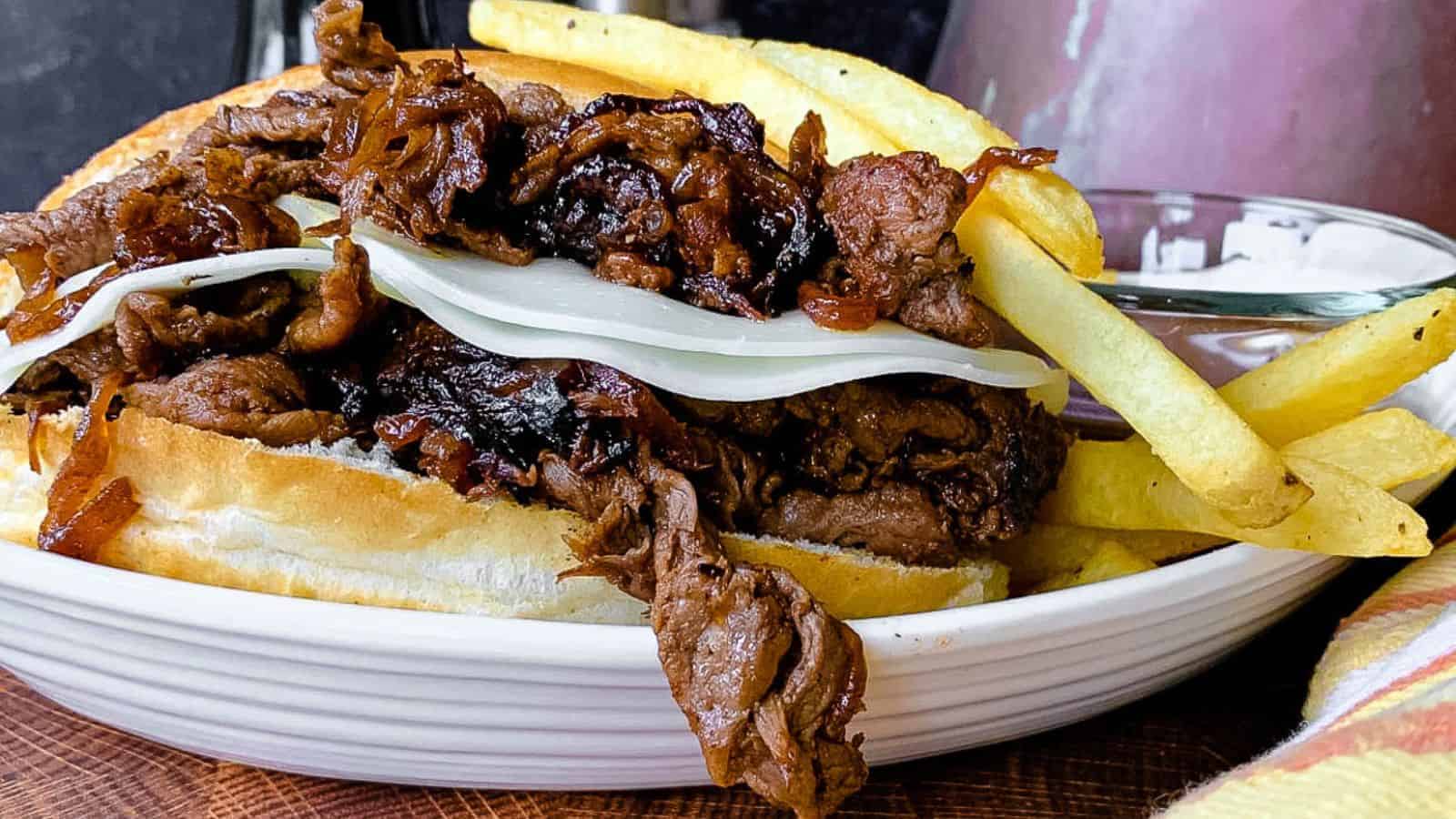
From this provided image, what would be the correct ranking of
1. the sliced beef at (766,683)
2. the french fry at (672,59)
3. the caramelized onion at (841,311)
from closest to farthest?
the sliced beef at (766,683)
the caramelized onion at (841,311)
the french fry at (672,59)

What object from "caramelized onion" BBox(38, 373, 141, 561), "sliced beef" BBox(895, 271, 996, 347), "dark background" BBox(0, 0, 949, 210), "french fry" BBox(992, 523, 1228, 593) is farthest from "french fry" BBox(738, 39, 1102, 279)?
"dark background" BBox(0, 0, 949, 210)

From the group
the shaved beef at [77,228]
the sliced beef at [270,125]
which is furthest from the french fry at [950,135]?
the shaved beef at [77,228]

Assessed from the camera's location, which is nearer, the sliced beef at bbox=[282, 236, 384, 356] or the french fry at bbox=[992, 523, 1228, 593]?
the sliced beef at bbox=[282, 236, 384, 356]

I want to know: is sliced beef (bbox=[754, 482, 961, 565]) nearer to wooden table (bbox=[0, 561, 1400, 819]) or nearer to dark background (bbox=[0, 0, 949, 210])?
wooden table (bbox=[0, 561, 1400, 819])

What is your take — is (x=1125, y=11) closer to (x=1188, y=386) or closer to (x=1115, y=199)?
(x=1115, y=199)

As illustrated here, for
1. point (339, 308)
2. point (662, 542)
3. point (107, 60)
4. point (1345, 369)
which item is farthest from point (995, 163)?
point (107, 60)

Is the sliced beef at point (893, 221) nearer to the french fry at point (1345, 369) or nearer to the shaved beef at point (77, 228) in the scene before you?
the french fry at point (1345, 369)

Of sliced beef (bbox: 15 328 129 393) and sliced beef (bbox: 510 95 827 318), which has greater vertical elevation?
sliced beef (bbox: 510 95 827 318)

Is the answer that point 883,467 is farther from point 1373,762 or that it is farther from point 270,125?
point 270,125
